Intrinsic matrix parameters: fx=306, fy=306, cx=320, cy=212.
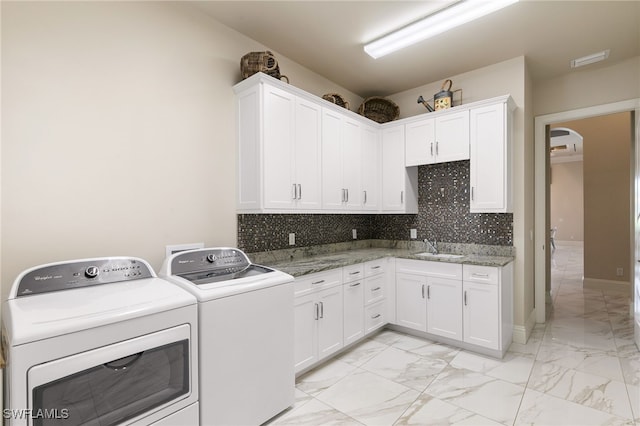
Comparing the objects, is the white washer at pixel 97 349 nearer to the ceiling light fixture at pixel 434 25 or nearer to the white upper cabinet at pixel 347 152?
the white upper cabinet at pixel 347 152

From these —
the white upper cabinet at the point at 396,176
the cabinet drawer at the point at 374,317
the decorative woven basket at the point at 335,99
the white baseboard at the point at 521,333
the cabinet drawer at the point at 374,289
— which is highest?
the decorative woven basket at the point at 335,99

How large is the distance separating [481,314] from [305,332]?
5.47ft

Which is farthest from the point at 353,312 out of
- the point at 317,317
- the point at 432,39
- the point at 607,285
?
the point at 607,285

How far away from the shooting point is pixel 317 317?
2.56 metres

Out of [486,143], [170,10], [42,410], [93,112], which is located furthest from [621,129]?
[42,410]

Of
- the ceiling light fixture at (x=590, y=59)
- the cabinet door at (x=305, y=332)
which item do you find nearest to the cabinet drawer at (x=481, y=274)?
the cabinet door at (x=305, y=332)

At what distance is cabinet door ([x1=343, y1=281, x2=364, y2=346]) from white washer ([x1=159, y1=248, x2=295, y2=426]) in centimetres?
90

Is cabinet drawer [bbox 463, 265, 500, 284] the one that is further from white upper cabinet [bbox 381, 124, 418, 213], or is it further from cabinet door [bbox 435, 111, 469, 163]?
cabinet door [bbox 435, 111, 469, 163]

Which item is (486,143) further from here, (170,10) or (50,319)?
(50,319)

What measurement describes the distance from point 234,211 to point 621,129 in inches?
257

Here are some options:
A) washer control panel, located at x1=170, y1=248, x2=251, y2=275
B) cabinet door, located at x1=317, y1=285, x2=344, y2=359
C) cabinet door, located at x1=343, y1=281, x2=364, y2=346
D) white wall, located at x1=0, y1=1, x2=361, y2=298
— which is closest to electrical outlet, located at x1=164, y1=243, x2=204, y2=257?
white wall, located at x1=0, y1=1, x2=361, y2=298

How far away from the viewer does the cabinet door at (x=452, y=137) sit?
3.15 metres

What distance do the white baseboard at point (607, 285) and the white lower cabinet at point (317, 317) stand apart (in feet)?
16.8

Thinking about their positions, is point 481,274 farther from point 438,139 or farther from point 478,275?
point 438,139
